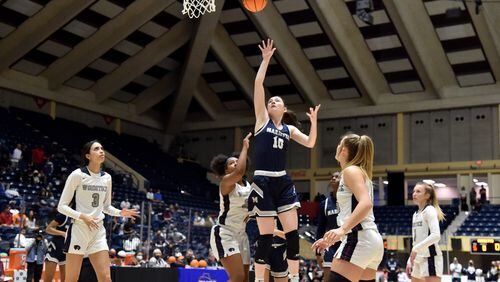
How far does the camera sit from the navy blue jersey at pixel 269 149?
286 inches

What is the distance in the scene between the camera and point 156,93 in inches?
1459

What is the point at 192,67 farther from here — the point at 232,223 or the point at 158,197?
the point at 232,223

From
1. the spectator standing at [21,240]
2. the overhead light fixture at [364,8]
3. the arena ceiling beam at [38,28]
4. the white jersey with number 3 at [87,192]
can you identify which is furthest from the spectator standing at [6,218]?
the overhead light fixture at [364,8]

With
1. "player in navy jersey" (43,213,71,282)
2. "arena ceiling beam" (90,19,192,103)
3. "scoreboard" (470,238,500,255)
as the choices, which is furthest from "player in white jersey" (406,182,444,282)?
"arena ceiling beam" (90,19,192,103)

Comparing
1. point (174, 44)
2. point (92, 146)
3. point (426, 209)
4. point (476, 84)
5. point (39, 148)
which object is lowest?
point (426, 209)

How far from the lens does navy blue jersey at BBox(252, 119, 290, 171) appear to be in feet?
23.8

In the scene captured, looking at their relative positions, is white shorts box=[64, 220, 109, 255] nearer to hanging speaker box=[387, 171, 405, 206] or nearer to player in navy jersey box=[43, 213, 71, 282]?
player in navy jersey box=[43, 213, 71, 282]

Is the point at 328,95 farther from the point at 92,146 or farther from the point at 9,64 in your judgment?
the point at 92,146

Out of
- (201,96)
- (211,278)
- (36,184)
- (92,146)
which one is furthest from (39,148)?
(92,146)

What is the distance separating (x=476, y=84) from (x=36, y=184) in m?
20.9

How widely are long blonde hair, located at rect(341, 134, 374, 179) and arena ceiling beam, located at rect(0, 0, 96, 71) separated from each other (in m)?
23.6

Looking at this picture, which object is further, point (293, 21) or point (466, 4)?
point (293, 21)

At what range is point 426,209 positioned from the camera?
8.70 m

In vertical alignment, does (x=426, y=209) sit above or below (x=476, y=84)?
below
